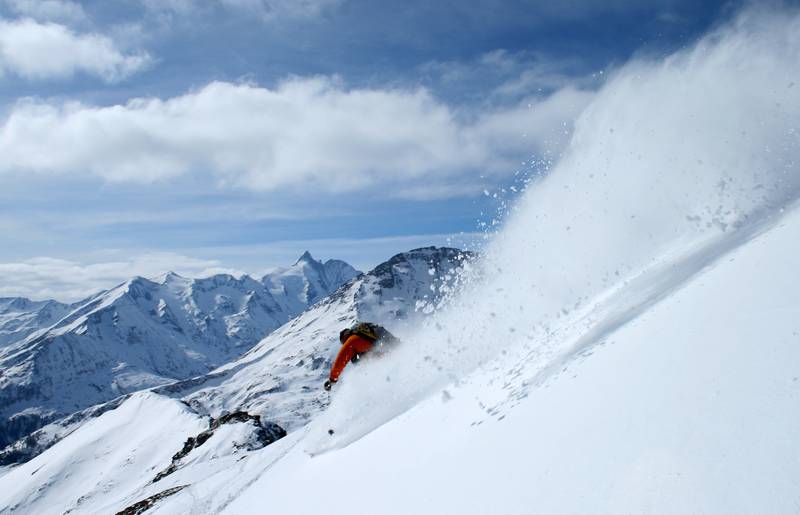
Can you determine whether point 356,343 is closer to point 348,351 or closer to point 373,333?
point 348,351

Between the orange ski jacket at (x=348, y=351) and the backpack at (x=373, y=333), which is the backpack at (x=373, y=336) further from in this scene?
the orange ski jacket at (x=348, y=351)

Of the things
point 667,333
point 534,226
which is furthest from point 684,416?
point 534,226

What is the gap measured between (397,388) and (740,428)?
11.8 m

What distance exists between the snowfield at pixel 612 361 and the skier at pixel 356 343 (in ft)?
1.64

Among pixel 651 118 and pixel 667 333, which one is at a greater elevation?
pixel 651 118

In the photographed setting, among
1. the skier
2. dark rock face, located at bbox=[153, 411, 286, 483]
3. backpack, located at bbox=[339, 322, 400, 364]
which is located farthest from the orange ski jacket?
dark rock face, located at bbox=[153, 411, 286, 483]

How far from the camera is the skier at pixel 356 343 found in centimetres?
1758

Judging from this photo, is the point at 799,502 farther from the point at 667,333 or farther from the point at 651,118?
the point at 651,118

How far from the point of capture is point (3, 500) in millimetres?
104750

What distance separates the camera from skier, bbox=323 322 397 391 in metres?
17.6

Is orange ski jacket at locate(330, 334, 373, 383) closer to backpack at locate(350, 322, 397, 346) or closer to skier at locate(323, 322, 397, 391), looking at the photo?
skier at locate(323, 322, 397, 391)

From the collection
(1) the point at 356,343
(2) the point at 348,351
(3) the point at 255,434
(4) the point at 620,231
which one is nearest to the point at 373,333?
(1) the point at 356,343

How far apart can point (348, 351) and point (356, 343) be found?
42cm

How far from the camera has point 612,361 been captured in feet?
22.9
